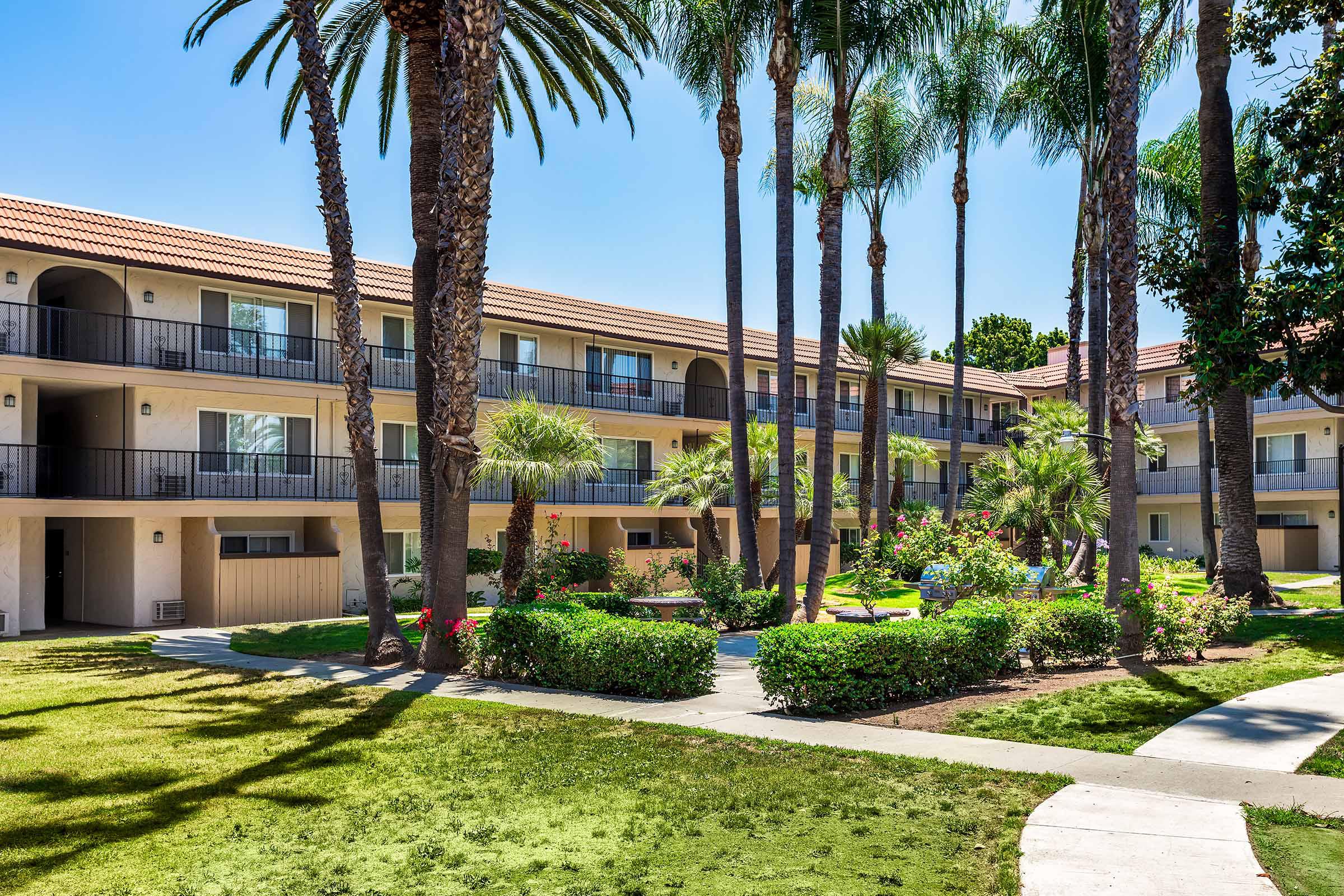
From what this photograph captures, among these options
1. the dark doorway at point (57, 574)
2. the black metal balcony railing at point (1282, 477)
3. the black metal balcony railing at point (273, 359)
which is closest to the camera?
the black metal balcony railing at point (273, 359)

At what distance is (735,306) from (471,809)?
1667 centimetres

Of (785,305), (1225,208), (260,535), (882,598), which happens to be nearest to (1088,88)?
(1225,208)

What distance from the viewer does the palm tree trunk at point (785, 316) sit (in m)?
21.2

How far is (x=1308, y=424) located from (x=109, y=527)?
40462 millimetres

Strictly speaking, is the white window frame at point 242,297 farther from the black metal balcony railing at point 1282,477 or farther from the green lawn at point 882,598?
the black metal balcony railing at point 1282,477

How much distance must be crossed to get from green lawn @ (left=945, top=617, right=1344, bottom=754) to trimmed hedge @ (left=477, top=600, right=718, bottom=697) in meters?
3.35

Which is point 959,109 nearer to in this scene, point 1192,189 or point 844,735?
point 1192,189

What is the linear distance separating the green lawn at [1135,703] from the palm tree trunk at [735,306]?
992 cm

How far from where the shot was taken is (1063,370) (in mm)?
53344

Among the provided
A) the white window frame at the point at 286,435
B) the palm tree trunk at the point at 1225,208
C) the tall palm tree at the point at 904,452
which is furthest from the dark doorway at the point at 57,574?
the palm tree trunk at the point at 1225,208

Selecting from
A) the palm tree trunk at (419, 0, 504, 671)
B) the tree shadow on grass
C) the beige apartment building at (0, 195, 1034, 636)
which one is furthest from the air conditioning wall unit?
the tree shadow on grass

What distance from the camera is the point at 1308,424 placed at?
40.1m

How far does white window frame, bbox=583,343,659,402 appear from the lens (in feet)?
112

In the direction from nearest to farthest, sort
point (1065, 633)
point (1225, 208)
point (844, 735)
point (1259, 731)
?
point (1259, 731) → point (844, 735) → point (1065, 633) → point (1225, 208)
